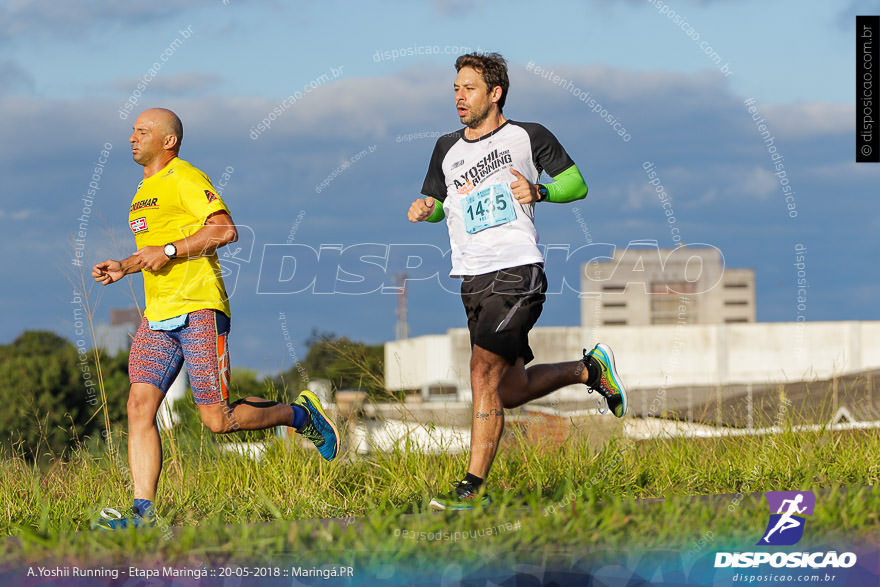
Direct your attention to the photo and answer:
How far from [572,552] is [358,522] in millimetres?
1049

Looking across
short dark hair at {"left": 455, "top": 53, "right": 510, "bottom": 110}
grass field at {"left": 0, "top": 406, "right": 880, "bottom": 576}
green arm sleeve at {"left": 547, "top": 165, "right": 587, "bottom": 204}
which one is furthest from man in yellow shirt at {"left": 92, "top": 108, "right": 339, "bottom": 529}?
green arm sleeve at {"left": 547, "top": 165, "right": 587, "bottom": 204}

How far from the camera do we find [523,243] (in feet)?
16.9

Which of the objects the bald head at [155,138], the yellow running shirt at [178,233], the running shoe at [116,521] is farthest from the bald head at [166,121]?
the running shoe at [116,521]

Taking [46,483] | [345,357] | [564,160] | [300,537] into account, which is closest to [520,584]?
[300,537]

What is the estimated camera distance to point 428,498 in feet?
17.3

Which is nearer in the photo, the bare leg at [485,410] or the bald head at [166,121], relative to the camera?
the bare leg at [485,410]

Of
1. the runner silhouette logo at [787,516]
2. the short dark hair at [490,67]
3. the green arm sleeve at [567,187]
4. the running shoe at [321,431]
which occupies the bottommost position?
the runner silhouette logo at [787,516]

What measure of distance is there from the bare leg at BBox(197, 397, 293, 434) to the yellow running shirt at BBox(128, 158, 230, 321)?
563mm

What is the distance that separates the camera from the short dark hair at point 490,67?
17.3 ft

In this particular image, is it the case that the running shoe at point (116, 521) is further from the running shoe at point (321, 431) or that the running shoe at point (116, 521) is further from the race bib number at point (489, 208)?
the race bib number at point (489, 208)

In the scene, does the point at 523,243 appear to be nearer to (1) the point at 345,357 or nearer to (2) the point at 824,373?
(1) the point at 345,357

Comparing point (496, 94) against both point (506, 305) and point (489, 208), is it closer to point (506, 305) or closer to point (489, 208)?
point (489, 208)

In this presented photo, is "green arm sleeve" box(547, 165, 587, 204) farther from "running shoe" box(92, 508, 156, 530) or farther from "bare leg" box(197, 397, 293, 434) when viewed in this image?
"running shoe" box(92, 508, 156, 530)

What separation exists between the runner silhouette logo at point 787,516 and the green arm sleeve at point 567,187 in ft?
6.03
